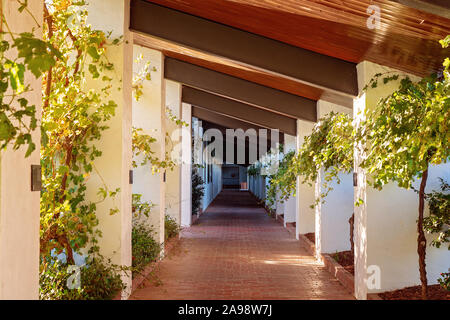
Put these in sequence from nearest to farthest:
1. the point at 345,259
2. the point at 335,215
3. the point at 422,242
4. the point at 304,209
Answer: the point at 422,242, the point at 345,259, the point at 335,215, the point at 304,209

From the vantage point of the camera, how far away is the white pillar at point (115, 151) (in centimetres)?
546

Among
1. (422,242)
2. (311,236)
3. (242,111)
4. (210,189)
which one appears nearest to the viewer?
(422,242)

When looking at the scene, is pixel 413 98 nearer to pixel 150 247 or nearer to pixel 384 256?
pixel 384 256

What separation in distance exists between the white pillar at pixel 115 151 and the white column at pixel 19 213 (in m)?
2.36

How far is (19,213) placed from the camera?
2803 millimetres

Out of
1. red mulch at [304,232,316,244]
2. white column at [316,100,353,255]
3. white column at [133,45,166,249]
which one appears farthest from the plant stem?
red mulch at [304,232,316,244]

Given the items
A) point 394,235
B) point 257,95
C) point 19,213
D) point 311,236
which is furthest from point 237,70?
point 19,213

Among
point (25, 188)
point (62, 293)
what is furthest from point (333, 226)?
point (25, 188)

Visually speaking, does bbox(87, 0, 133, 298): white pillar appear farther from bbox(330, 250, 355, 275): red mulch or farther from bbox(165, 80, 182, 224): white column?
bbox(165, 80, 182, 224): white column

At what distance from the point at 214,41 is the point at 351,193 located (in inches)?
152

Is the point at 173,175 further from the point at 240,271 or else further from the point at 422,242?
the point at 422,242

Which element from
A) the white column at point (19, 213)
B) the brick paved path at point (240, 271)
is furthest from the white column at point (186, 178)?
the white column at point (19, 213)

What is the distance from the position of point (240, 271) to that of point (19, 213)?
5.28 metres

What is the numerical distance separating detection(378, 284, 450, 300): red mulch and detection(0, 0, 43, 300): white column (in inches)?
144
